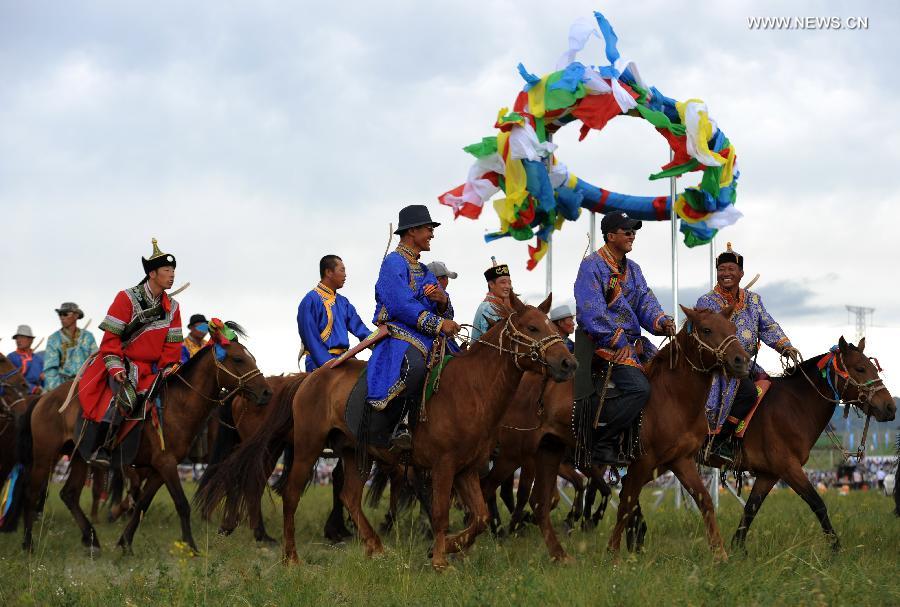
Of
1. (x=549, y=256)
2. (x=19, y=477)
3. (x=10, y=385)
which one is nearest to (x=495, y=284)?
(x=549, y=256)

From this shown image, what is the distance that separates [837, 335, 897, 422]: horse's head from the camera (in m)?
8.38

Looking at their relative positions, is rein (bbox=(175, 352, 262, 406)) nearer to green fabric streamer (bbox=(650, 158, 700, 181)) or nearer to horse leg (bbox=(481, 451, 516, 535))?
horse leg (bbox=(481, 451, 516, 535))

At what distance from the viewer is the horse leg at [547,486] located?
7617mm

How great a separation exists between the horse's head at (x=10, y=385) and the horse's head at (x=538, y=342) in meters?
7.85

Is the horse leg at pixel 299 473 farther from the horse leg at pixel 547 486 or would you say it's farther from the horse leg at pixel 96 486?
the horse leg at pixel 96 486

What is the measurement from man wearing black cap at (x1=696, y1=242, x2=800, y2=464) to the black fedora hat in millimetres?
2919

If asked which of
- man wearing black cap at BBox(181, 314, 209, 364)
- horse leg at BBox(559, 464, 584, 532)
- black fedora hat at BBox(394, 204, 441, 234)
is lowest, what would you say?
horse leg at BBox(559, 464, 584, 532)

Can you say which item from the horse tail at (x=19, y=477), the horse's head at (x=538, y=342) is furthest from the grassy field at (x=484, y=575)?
the horse's head at (x=538, y=342)

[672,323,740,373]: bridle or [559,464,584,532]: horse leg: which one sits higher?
[672,323,740,373]: bridle

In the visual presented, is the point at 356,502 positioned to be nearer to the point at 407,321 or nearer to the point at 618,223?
the point at 407,321

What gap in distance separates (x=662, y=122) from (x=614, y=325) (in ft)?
20.2

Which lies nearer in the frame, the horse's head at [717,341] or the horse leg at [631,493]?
the horse's head at [717,341]

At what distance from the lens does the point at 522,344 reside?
6.64 m

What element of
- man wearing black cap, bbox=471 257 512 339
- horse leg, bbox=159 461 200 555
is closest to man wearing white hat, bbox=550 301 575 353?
man wearing black cap, bbox=471 257 512 339
